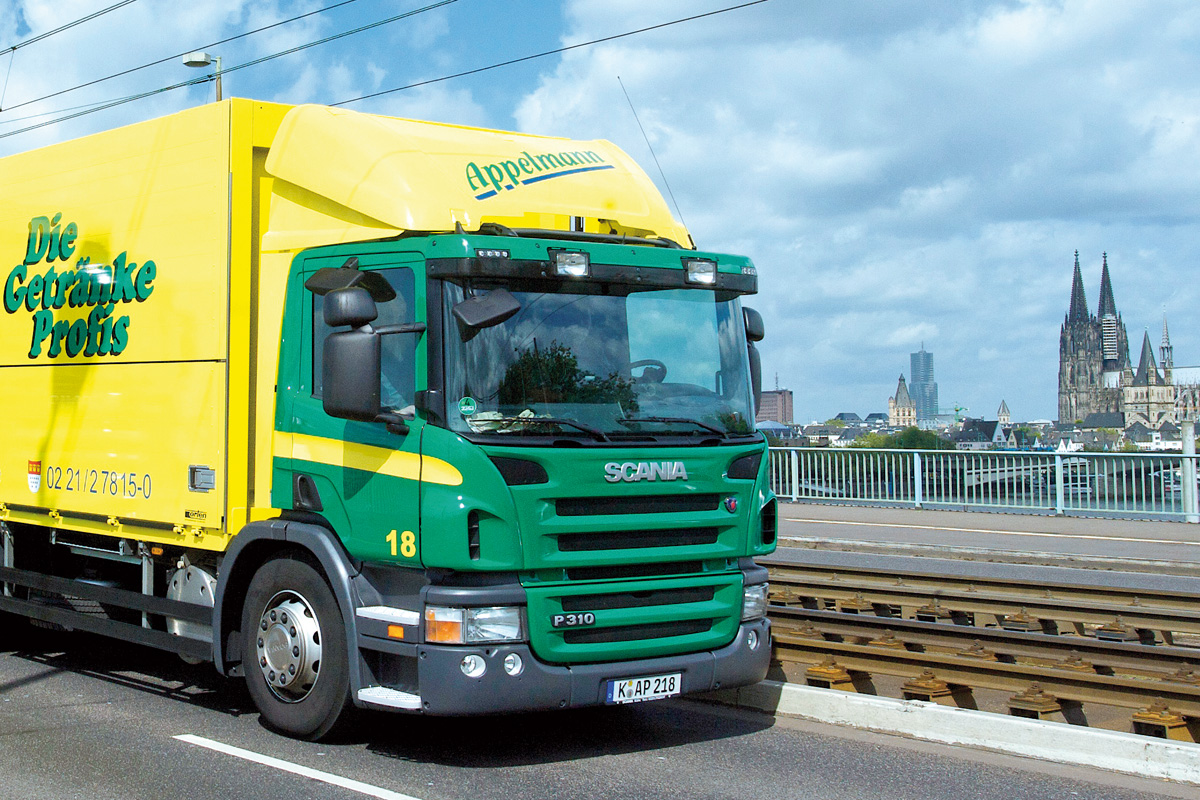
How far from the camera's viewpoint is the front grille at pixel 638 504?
5.83 meters

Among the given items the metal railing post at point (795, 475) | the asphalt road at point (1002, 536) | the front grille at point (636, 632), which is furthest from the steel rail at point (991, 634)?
the metal railing post at point (795, 475)

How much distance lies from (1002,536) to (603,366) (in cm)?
1289

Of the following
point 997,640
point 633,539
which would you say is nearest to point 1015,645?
point 997,640

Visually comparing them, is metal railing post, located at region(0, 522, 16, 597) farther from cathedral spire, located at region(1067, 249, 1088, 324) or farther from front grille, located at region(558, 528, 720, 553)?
cathedral spire, located at region(1067, 249, 1088, 324)

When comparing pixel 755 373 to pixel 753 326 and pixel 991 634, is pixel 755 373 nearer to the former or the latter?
pixel 753 326

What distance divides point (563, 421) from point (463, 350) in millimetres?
594

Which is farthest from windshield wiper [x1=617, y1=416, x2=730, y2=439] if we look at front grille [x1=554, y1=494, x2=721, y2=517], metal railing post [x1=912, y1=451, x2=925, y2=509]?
metal railing post [x1=912, y1=451, x2=925, y2=509]

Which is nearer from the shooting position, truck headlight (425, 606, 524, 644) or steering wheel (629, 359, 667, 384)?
truck headlight (425, 606, 524, 644)

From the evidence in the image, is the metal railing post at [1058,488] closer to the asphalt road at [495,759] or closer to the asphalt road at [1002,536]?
the asphalt road at [1002,536]

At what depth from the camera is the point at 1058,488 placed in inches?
760

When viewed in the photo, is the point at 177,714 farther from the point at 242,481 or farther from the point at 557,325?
the point at 557,325

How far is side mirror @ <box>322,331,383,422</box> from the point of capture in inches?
226

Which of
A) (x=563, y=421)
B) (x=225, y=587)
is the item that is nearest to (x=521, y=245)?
(x=563, y=421)

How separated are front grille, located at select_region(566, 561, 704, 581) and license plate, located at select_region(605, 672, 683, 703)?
0.51 metres
